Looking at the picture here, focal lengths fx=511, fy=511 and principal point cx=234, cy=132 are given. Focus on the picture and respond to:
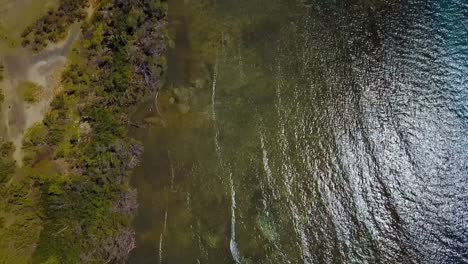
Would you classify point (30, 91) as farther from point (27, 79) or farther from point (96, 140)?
point (96, 140)

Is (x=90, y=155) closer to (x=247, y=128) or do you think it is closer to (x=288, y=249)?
(x=247, y=128)

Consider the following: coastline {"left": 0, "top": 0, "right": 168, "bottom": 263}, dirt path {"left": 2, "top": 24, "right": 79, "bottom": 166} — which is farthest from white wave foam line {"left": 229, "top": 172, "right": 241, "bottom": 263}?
dirt path {"left": 2, "top": 24, "right": 79, "bottom": 166}

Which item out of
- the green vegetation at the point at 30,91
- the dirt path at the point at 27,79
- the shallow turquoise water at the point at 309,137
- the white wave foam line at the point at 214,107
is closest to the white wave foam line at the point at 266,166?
the shallow turquoise water at the point at 309,137

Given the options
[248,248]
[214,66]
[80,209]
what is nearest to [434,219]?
[248,248]

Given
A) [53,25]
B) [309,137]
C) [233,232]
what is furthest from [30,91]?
[309,137]

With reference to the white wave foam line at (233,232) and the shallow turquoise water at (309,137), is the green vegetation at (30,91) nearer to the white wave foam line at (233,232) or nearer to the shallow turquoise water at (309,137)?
the shallow turquoise water at (309,137)

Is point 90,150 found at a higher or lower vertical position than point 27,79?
lower
